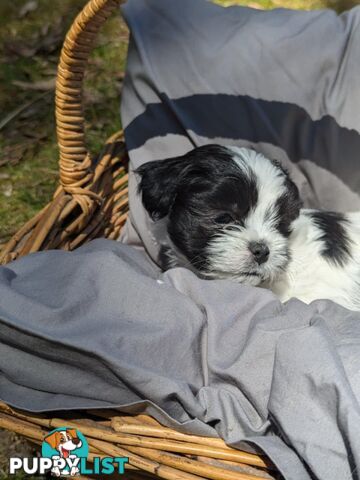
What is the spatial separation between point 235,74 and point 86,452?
2.20 metres

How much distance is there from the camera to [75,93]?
3.16 m

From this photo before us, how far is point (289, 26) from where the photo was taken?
370cm

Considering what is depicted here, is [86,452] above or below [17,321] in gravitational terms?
below

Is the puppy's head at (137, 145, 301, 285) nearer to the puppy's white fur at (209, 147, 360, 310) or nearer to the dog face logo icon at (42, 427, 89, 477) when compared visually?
the puppy's white fur at (209, 147, 360, 310)

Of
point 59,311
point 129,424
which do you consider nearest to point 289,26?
point 59,311

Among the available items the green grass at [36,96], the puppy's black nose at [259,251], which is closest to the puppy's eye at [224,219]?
the puppy's black nose at [259,251]

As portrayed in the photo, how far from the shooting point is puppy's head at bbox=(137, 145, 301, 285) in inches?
113

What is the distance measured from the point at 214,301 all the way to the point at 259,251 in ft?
0.95

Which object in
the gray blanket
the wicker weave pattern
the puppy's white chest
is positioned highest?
the gray blanket

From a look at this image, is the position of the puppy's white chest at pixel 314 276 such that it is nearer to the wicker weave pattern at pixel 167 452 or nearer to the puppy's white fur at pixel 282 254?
the puppy's white fur at pixel 282 254

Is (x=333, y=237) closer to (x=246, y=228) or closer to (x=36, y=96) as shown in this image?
(x=246, y=228)

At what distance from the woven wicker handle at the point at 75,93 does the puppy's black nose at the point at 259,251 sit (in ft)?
3.36

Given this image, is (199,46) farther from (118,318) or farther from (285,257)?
(118,318)

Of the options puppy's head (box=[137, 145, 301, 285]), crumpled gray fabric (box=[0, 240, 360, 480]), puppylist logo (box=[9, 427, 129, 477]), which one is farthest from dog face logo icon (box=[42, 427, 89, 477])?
puppy's head (box=[137, 145, 301, 285])
